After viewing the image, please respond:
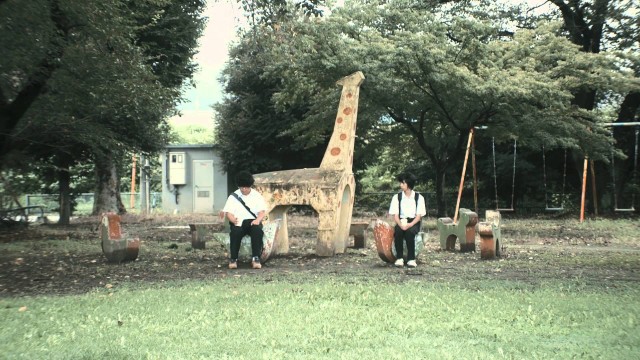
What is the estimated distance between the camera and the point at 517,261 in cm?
1132

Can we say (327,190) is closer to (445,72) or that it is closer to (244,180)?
(244,180)

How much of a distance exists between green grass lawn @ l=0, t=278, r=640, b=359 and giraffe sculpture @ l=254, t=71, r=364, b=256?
349 centimetres

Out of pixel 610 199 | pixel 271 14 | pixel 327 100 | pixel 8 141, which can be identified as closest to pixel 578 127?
pixel 327 100

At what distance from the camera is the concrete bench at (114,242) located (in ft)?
37.4

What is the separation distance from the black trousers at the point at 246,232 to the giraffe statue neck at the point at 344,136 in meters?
2.23

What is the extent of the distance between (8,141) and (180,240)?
4753 mm

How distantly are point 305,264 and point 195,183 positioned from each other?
24.2 meters

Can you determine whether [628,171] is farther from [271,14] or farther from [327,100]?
[271,14]

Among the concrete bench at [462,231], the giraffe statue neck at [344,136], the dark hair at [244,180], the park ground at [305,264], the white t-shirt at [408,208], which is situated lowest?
the park ground at [305,264]

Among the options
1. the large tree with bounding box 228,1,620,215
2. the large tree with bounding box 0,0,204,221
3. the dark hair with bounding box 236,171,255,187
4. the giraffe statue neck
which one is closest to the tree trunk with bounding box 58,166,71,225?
the large tree with bounding box 0,0,204,221

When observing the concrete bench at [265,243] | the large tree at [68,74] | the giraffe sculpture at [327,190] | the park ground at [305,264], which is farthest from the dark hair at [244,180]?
the large tree at [68,74]

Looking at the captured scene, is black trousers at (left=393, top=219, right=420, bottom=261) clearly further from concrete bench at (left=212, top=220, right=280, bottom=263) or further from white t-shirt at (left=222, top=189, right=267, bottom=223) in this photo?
white t-shirt at (left=222, top=189, right=267, bottom=223)

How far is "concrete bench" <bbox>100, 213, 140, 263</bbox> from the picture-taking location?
1141 cm

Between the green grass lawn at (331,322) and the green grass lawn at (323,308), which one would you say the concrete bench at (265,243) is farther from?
the green grass lawn at (331,322)
